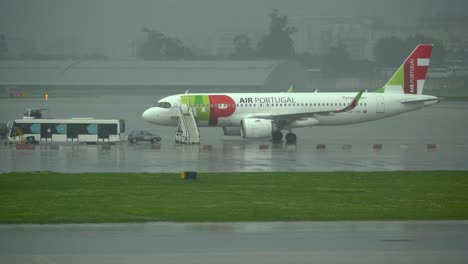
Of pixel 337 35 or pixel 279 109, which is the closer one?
pixel 279 109

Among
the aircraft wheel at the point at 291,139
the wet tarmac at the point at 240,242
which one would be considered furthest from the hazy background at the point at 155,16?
the wet tarmac at the point at 240,242

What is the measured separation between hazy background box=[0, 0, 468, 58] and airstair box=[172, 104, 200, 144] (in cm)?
7080

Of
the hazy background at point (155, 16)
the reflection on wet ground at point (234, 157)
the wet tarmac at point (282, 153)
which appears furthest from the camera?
the hazy background at point (155, 16)

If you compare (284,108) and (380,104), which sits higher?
(380,104)

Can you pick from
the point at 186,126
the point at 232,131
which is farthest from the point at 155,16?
the point at 186,126

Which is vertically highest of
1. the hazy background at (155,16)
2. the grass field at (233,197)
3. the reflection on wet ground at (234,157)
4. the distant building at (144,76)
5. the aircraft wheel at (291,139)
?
the hazy background at (155,16)

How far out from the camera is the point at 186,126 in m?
48.6

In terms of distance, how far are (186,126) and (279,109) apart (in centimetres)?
605

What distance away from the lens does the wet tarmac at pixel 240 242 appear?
17266 millimetres

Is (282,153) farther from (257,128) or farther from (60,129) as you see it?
(60,129)

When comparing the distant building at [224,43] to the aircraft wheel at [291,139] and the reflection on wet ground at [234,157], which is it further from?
the reflection on wet ground at [234,157]

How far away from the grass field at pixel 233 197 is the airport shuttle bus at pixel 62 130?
1595 centimetres

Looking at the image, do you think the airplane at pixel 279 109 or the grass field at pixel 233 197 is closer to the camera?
the grass field at pixel 233 197

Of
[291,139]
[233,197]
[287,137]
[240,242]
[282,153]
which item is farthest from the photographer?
[287,137]
